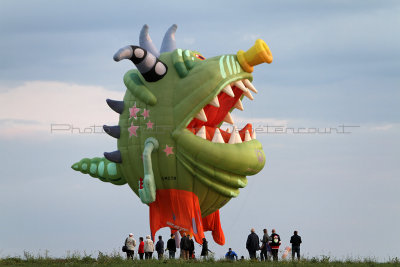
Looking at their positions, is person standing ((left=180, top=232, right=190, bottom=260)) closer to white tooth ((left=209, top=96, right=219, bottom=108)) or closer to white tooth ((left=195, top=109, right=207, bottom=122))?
white tooth ((left=195, top=109, right=207, bottom=122))

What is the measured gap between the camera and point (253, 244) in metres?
23.1

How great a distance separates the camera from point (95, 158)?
26781 mm

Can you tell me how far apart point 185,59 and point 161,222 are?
528 centimetres

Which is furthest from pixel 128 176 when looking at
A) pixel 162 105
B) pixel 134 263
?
pixel 134 263

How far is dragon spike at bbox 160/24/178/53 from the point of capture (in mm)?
24688

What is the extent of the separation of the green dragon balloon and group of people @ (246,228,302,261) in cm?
154

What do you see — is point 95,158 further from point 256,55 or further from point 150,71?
point 256,55

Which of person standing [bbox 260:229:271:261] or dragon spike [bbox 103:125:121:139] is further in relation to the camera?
dragon spike [bbox 103:125:121:139]

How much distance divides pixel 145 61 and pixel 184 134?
8.26 ft

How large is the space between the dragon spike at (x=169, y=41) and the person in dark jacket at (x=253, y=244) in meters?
6.60

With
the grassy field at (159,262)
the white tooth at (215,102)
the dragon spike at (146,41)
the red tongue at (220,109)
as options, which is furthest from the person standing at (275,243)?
the dragon spike at (146,41)

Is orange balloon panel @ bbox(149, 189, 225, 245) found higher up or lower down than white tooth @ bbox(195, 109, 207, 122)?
lower down

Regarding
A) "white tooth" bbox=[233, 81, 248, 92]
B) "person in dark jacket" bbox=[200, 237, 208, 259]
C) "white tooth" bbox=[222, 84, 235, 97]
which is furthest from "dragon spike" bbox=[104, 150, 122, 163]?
"white tooth" bbox=[233, 81, 248, 92]

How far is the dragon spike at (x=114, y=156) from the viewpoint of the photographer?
24.4 m
